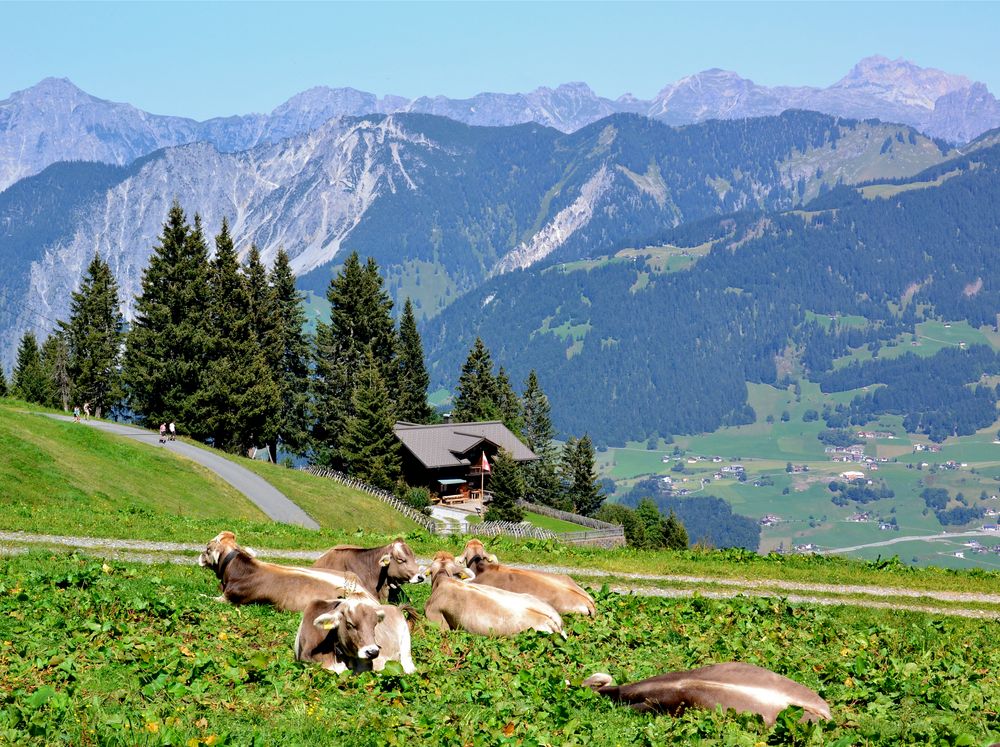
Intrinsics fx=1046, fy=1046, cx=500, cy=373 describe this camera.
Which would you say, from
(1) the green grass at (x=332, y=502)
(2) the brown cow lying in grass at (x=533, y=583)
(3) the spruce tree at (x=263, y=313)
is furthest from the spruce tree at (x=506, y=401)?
(2) the brown cow lying in grass at (x=533, y=583)

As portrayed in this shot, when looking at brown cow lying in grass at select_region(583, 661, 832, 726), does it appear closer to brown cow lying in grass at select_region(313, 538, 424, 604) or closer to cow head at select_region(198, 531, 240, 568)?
brown cow lying in grass at select_region(313, 538, 424, 604)

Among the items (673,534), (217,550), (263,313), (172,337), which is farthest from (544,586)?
(673,534)

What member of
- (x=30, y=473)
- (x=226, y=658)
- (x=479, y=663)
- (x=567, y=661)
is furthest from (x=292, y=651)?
(x=30, y=473)

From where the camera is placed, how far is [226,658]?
15742 mm

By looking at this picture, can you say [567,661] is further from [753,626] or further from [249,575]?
[249,575]

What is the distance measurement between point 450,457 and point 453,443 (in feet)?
7.21

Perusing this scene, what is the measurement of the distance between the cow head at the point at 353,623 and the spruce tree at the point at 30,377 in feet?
383

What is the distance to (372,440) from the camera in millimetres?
89875

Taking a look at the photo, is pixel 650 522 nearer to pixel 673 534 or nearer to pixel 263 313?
pixel 673 534

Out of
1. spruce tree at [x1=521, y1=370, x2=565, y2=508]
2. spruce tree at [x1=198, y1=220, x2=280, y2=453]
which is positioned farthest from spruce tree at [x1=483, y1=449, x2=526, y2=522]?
spruce tree at [x1=521, y1=370, x2=565, y2=508]

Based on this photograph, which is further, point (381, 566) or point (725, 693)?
point (381, 566)

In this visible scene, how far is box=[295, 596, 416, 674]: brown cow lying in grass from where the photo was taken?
1556cm

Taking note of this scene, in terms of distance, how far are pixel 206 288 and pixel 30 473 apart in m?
39.8

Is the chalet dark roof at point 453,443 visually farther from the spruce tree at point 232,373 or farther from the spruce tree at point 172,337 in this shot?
the spruce tree at point 172,337
